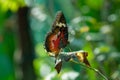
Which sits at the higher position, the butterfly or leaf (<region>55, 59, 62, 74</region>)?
the butterfly

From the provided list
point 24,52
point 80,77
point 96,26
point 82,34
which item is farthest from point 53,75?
point 24,52

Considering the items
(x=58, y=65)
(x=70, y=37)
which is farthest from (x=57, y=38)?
(x=70, y=37)

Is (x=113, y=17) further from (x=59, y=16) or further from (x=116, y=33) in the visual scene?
(x=59, y=16)

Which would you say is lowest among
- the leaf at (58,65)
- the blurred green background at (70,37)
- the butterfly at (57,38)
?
the blurred green background at (70,37)

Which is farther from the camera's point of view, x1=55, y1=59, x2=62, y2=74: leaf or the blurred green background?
the blurred green background

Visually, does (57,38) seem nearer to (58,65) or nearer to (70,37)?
(58,65)
